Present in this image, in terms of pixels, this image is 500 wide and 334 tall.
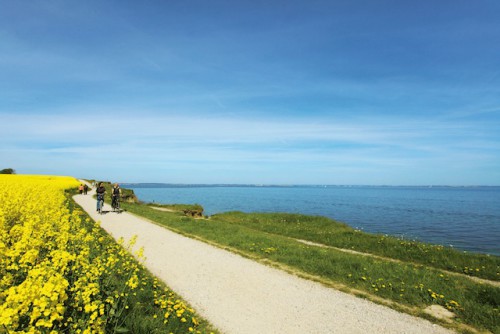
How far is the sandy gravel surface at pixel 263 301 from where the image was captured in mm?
8281

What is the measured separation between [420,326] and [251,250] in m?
9.32

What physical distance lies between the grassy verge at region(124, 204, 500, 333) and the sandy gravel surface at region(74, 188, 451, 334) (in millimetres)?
985

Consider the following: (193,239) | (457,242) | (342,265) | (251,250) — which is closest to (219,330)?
(342,265)

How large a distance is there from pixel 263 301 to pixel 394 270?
21.9 feet

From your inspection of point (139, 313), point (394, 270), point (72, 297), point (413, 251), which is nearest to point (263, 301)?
point (139, 313)

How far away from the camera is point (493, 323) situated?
8484mm

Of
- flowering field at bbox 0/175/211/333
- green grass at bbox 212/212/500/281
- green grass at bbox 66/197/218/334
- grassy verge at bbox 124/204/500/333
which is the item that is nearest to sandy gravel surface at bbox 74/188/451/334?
green grass at bbox 66/197/218/334

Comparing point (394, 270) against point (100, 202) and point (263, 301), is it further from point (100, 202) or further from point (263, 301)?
point (100, 202)

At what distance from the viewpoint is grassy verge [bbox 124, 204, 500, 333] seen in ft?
31.5

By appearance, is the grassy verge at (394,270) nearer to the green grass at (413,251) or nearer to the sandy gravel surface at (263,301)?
the green grass at (413,251)

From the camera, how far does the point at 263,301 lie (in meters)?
9.77

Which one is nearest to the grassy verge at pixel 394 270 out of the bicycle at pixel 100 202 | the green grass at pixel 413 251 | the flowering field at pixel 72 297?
the green grass at pixel 413 251

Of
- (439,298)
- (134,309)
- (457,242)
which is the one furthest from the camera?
(457,242)

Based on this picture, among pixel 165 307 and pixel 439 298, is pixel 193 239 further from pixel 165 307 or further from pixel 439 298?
pixel 439 298
